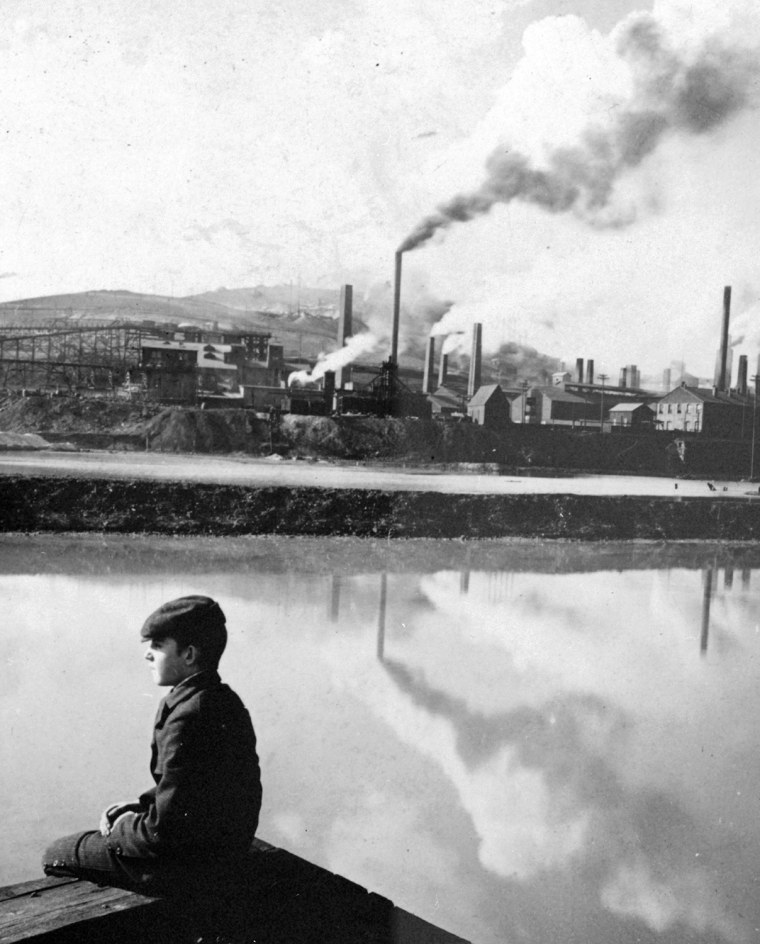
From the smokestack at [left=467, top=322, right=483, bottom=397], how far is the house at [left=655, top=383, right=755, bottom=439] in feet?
4.38

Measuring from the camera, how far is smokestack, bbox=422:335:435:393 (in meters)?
5.11

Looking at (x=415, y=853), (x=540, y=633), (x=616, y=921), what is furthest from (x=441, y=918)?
(x=540, y=633)

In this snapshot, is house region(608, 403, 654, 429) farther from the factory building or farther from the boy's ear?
the boy's ear

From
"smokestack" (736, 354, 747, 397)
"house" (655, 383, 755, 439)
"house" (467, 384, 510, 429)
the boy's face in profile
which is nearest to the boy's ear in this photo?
the boy's face in profile

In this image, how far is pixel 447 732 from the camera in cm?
379

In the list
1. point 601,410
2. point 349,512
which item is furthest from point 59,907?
point 601,410

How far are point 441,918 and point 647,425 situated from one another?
4.37 metres

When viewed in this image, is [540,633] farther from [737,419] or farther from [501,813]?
[737,419]

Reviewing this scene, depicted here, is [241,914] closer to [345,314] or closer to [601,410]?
[345,314]

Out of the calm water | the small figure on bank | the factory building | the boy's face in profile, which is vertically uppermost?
the factory building

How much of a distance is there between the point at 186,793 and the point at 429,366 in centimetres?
382

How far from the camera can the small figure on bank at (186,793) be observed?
78.0 inches

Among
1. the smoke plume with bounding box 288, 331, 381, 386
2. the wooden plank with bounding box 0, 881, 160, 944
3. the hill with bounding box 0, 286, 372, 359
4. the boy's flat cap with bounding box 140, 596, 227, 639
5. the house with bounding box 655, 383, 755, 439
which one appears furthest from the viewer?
the house with bounding box 655, 383, 755, 439

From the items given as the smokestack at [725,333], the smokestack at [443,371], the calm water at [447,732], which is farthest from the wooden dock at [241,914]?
the smokestack at [725,333]
